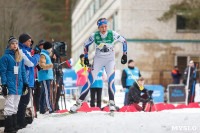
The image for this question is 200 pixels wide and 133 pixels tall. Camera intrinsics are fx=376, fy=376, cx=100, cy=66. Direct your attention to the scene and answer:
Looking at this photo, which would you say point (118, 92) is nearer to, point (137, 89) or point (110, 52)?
point (137, 89)

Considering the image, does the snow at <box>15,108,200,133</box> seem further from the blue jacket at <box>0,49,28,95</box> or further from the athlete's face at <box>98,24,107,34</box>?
the athlete's face at <box>98,24,107,34</box>

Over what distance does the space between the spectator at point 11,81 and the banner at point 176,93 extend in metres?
12.6

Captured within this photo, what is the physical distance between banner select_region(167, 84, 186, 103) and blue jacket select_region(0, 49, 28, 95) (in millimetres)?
12631

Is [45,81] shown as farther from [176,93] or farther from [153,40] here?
[153,40]

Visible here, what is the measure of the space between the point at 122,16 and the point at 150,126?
64.4 ft

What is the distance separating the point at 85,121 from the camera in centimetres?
692

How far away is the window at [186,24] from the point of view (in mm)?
26422

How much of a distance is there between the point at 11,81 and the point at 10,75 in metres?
0.11

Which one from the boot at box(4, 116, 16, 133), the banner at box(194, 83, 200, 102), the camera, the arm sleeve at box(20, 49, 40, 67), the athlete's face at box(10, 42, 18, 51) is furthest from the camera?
the banner at box(194, 83, 200, 102)

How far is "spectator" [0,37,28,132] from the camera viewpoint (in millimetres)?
6793

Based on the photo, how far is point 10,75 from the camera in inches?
Result: 271

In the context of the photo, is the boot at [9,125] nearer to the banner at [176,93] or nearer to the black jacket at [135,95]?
the black jacket at [135,95]

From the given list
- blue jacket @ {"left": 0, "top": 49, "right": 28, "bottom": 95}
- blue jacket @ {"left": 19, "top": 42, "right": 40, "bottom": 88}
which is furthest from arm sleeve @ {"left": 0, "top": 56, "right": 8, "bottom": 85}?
blue jacket @ {"left": 19, "top": 42, "right": 40, "bottom": 88}

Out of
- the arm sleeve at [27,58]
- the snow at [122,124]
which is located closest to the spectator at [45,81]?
the arm sleeve at [27,58]
